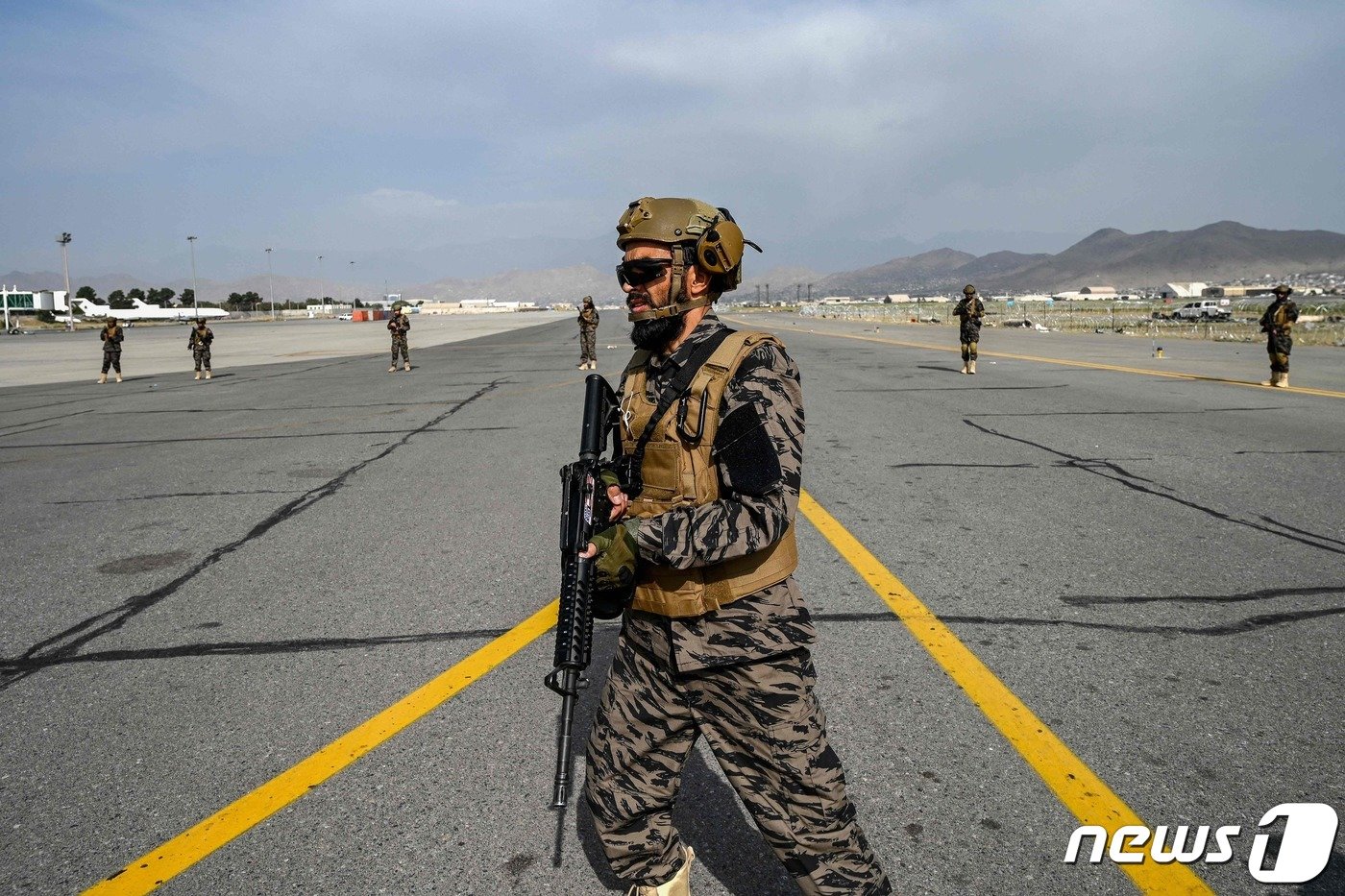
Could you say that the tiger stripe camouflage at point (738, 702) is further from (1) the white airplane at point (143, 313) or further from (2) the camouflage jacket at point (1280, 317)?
(1) the white airplane at point (143, 313)

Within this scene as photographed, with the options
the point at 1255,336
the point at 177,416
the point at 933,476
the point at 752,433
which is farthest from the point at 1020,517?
the point at 1255,336

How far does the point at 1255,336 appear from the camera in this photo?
33625 mm

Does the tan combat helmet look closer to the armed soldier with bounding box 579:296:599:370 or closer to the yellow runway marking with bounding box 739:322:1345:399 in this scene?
the yellow runway marking with bounding box 739:322:1345:399

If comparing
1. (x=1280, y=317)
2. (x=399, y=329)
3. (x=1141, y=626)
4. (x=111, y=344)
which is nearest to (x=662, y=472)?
(x=1141, y=626)

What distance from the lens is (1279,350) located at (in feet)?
46.5

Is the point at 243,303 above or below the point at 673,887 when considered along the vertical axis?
above

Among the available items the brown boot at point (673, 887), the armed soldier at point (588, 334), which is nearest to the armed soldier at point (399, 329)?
the armed soldier at point (588, 334)

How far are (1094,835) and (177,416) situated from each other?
14437 mm

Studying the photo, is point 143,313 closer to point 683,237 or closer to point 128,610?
point 128,610

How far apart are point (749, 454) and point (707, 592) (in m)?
0.37

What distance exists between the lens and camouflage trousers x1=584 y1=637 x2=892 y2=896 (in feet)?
7.11

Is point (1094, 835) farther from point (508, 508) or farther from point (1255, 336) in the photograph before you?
point (1255, 336)

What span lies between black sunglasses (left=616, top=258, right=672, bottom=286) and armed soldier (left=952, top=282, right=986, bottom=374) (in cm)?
1599

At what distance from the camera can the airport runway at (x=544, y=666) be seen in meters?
2.72
